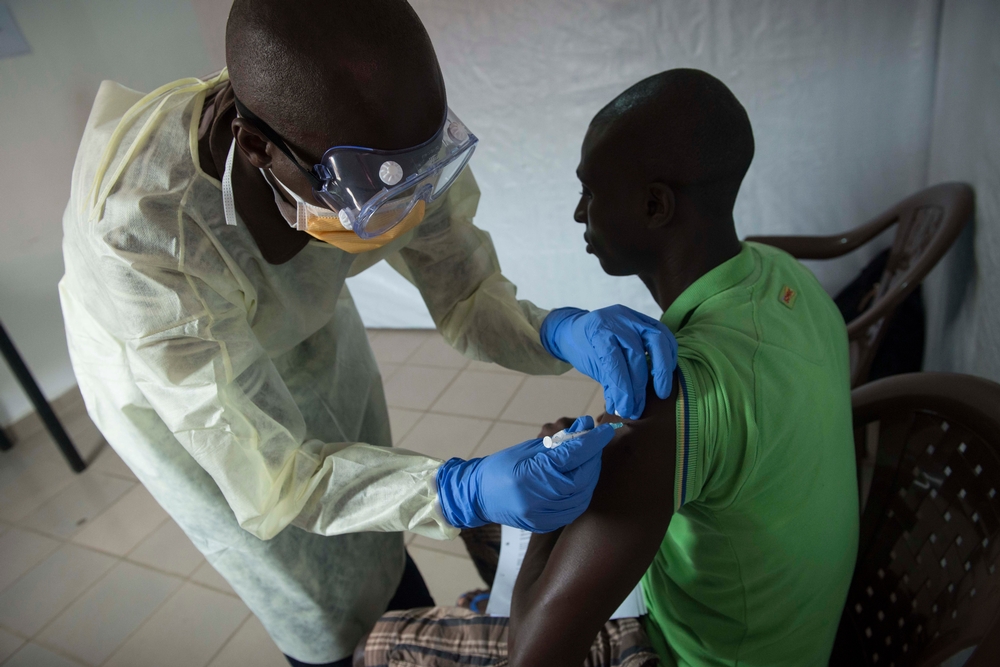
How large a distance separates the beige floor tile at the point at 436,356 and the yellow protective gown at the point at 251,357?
1.75 m

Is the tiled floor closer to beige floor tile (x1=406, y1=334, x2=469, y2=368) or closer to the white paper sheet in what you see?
beige floor tile (x1=406, y1=334, x2=469, y2=368)

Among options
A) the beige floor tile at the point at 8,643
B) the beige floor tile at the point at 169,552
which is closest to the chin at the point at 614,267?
the beige floor tile at the point at 169,552

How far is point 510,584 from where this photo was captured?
1.19m

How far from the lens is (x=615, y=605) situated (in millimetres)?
818

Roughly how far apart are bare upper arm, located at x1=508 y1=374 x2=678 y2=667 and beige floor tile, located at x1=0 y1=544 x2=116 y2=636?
227cm

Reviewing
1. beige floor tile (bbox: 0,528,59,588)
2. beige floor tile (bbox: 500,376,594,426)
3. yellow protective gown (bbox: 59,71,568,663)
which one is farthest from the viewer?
beige floor tile (bbox: 500,376,594,426)

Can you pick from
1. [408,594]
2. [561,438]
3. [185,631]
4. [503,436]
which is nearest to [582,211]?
[561,438]

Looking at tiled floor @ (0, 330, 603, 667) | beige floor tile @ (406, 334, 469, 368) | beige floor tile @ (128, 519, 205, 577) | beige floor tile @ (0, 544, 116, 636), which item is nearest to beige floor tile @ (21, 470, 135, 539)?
tiled floor @ (0, 330, 603, 667)

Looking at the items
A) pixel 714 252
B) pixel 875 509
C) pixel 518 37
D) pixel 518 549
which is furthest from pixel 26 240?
pixel 875 509

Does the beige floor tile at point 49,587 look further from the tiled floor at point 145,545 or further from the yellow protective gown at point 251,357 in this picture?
the yellow protective gown at point 251,357

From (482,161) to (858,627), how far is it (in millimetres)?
2362

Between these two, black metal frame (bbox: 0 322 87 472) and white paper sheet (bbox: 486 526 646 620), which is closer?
white paper sheet (bbox: 486 526 646 620)

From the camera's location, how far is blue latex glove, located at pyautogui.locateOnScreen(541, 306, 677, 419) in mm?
856

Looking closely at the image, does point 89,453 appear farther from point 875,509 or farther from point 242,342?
point 875,509
